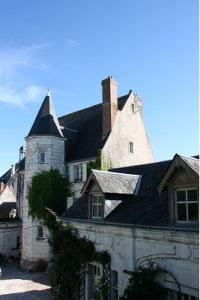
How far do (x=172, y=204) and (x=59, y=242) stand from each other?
8362mm

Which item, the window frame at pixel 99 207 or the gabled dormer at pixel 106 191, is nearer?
the gabled dormer at pixel 106 191

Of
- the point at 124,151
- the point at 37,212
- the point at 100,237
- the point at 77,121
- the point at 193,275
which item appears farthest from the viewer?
the point at 77,121

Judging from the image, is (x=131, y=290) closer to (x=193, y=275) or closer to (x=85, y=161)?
(x=193, y=275)

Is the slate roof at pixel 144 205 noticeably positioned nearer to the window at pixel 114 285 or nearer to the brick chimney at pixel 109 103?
the window at pixel 114 285

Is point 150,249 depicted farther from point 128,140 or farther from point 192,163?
point 128,140

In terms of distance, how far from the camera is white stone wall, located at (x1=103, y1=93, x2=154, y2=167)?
2891cm

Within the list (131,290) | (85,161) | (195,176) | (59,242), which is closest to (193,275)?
(131,290)

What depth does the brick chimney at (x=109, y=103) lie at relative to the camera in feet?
95.9

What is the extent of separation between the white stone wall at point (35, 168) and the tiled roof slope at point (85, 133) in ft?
4.71

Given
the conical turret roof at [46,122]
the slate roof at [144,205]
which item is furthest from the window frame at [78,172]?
the slate roof at [144,205]

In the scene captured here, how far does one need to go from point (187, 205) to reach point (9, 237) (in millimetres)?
26017

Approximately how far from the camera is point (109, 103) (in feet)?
96.2

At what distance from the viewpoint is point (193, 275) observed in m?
10.9

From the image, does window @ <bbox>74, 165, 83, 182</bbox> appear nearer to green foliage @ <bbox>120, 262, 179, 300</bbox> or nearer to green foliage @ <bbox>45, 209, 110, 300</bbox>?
green foliage @ <bbox>45, 209, 110, 300</bbox>
